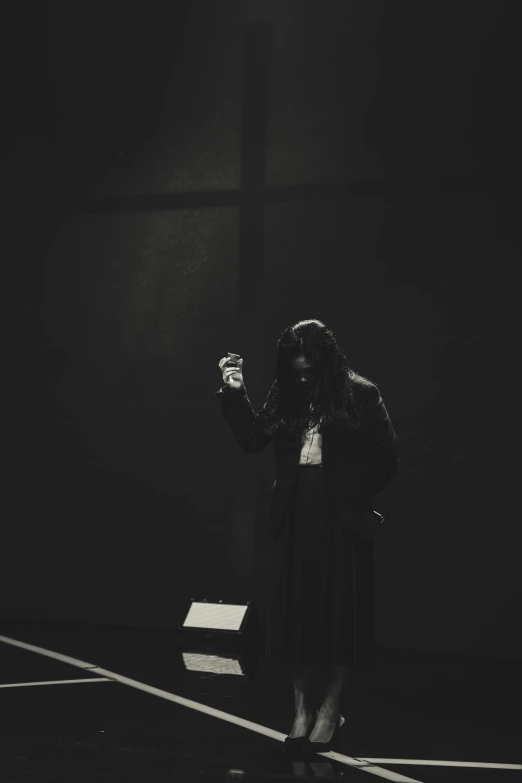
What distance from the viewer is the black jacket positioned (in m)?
3.24

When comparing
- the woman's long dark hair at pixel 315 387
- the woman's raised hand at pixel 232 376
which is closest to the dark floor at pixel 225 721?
the woman's long dark hair at pixel 315 387

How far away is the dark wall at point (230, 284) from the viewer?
17.0 feet

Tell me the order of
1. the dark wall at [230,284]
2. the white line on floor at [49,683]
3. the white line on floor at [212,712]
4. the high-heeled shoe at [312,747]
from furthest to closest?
1. the dark wall at [230,284]
2. the white line on floor at [49,683]
3. the high-heeled shoe at [312,747]
4. the white line on floor at [212,712]

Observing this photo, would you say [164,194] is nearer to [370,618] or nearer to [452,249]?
[452,249]

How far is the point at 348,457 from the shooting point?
3281 millimetres

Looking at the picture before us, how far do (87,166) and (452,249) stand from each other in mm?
2216

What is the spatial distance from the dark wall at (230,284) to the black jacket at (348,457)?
6.40ft

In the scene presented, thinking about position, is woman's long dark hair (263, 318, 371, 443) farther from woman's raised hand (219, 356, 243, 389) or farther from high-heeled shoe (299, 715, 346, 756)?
high-heeled shoe (299, 715, 346, 756)

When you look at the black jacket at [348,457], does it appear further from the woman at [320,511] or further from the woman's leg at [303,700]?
the woman's leg at [303,700]

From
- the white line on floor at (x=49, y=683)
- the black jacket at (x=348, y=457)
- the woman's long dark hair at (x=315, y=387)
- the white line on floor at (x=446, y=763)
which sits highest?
the woman's long dark hair at (x=315, y=387)

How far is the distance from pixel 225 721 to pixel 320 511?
913 millimetres

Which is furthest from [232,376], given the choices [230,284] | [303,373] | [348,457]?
[230,284]

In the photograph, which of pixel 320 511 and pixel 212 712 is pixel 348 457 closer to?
pixel 320 511

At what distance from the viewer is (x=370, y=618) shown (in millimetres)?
3281
